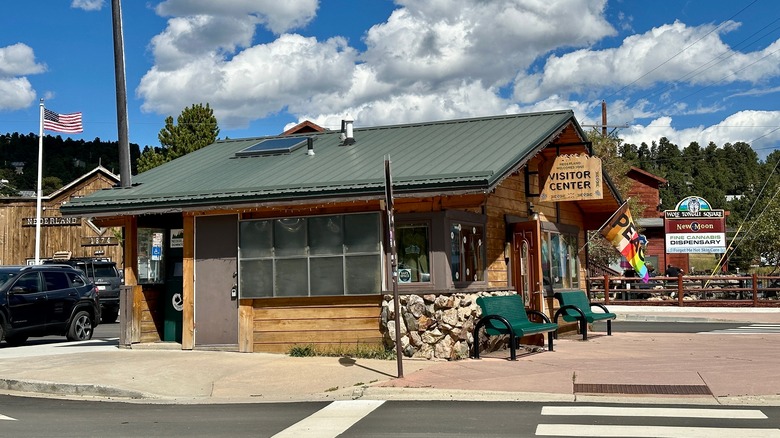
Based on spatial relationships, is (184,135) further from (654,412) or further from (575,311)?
(654,412)

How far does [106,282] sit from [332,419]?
19280 millimetres

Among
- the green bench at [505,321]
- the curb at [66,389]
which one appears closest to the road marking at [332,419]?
the curb at [66,389]

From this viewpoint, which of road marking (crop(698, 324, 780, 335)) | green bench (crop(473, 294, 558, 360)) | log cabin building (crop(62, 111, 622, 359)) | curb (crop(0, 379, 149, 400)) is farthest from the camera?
road marking (crop(698, 324, 780, 335))

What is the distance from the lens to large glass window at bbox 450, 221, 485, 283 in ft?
48.5

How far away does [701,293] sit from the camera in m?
35.2

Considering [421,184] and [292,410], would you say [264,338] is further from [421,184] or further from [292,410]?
[292,410]

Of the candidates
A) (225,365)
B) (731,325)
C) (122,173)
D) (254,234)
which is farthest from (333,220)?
(731,325)

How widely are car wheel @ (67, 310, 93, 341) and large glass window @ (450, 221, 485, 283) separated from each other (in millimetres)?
9659

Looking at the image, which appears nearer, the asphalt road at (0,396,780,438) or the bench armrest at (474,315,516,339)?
the asphalt road at (0,396,780,438)

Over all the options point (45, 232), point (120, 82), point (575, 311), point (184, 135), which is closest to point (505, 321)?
point (575, 311)

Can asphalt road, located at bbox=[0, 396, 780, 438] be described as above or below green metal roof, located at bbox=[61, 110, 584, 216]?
below

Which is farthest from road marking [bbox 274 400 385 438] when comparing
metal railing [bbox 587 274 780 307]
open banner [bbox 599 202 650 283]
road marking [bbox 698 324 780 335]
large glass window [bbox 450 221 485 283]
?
metal railing [bbox 587 274 780 307]

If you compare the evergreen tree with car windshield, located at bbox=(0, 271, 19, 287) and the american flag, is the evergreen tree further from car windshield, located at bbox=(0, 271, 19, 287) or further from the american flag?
car windshield, located at bbox=(0, 271, 19, 287)

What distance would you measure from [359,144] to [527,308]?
4.80 meters
